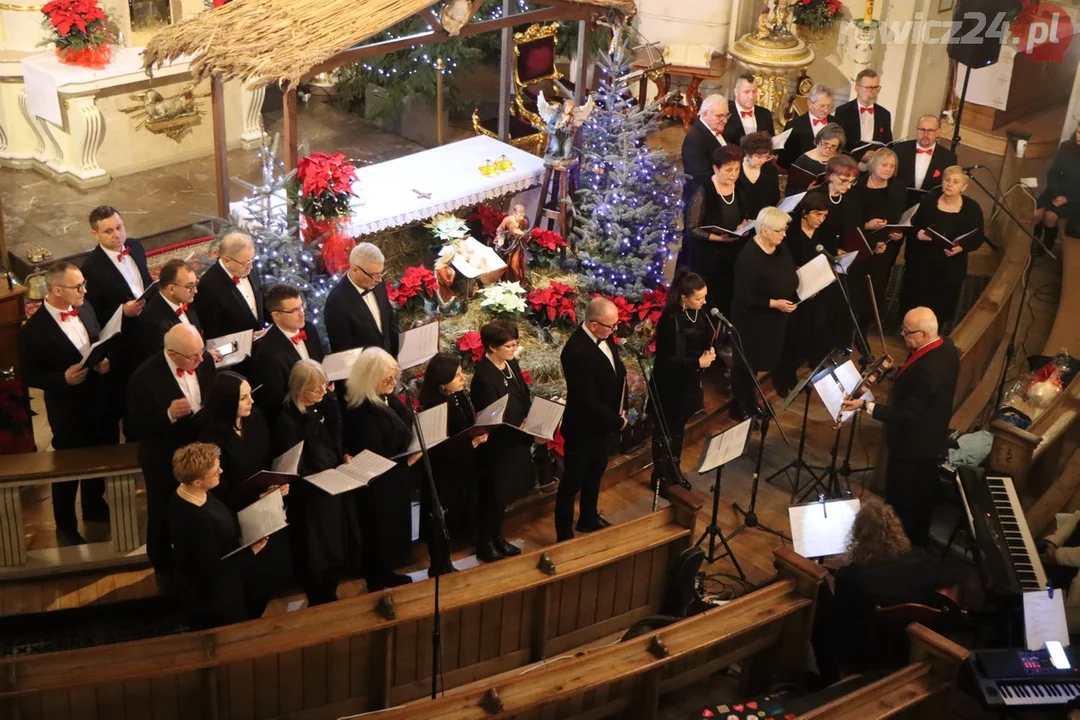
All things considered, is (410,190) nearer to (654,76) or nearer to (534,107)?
(534,107)

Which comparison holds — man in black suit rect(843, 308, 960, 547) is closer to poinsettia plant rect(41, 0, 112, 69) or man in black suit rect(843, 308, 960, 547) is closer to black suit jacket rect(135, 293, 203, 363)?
black suit jacket rect(135, 293, 203, 363)

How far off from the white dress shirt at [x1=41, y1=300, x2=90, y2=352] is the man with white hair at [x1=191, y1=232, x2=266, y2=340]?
23.3 inches

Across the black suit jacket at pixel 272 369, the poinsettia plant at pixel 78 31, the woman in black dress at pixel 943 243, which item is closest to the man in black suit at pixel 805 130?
the woman in black dress at pixel 943 243

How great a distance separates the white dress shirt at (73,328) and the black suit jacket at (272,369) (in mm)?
834

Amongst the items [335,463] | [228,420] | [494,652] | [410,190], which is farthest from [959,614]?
[410,190]

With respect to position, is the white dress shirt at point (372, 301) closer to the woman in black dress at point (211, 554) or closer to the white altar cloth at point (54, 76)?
the woman in black dress at point (211, 554)

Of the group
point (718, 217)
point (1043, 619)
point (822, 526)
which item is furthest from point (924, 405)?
point (718, 217)

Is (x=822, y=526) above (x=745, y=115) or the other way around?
the other way around

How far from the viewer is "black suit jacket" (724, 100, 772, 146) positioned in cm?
892

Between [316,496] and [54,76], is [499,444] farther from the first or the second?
[54,76]

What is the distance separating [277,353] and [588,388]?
1522 mm

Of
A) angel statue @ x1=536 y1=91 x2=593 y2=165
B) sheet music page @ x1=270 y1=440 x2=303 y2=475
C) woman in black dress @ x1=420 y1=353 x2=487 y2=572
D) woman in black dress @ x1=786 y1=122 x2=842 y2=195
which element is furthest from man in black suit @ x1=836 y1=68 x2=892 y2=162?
sheet music page @ x1=270 y1=440 x2=303 y2=475

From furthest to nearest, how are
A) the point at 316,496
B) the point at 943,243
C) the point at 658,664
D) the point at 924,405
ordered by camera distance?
the point at 943,243, the point at 924,405, the point at 316,496, the point at 658,664

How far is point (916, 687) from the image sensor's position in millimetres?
5277
